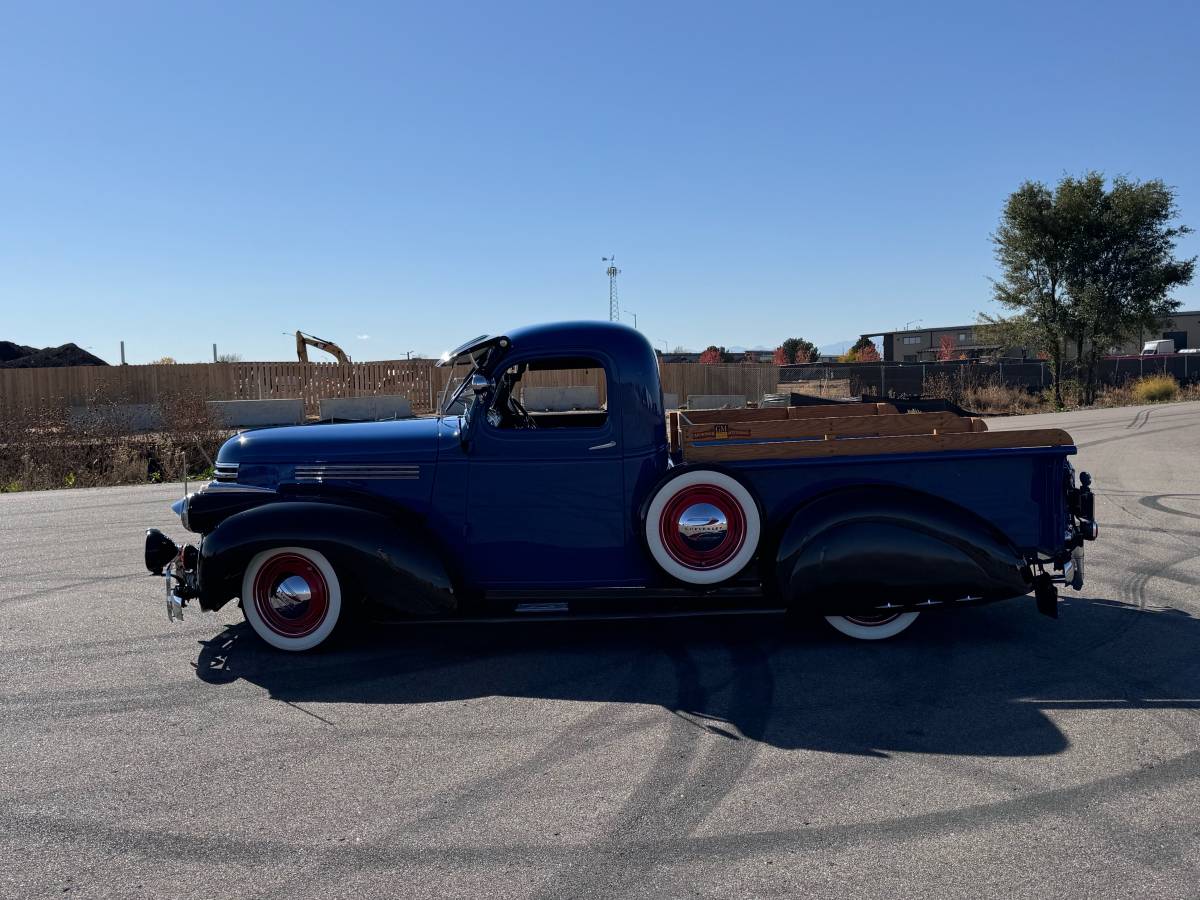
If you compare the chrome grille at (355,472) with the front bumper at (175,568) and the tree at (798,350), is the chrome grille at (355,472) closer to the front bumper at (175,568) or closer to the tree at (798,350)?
the front bumper at (175,568)

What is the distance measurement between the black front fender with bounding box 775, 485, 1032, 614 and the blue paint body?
0.77ft

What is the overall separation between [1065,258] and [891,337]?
4617 centimetres

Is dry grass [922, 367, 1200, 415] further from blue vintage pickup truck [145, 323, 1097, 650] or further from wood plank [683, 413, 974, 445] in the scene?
blue vintage pickup truck [145, 323, 1097, 650]

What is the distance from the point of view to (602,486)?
5.39m

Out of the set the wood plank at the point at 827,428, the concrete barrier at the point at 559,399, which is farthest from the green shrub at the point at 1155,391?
the concrete barrier at the point at 559,399

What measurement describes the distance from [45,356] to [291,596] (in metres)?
44.4

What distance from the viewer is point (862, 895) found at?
9.57ft

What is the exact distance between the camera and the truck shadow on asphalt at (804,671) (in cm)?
431

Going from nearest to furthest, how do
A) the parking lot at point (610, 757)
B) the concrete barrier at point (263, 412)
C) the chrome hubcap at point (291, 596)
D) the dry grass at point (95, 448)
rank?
the parking lot at point (610, 757) → the chrome hubcap at point (291, 596) → the dry grass at point (95, 448) → the concrete barrier at point (263, 412)

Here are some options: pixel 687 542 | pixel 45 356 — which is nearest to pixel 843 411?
pixel 687 542

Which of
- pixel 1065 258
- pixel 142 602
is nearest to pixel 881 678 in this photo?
pixel 142 602

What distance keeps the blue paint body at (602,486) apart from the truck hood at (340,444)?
3 centimetres

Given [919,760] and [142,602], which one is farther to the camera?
[142,602]

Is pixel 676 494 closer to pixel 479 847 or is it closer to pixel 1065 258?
pixel 479 847
